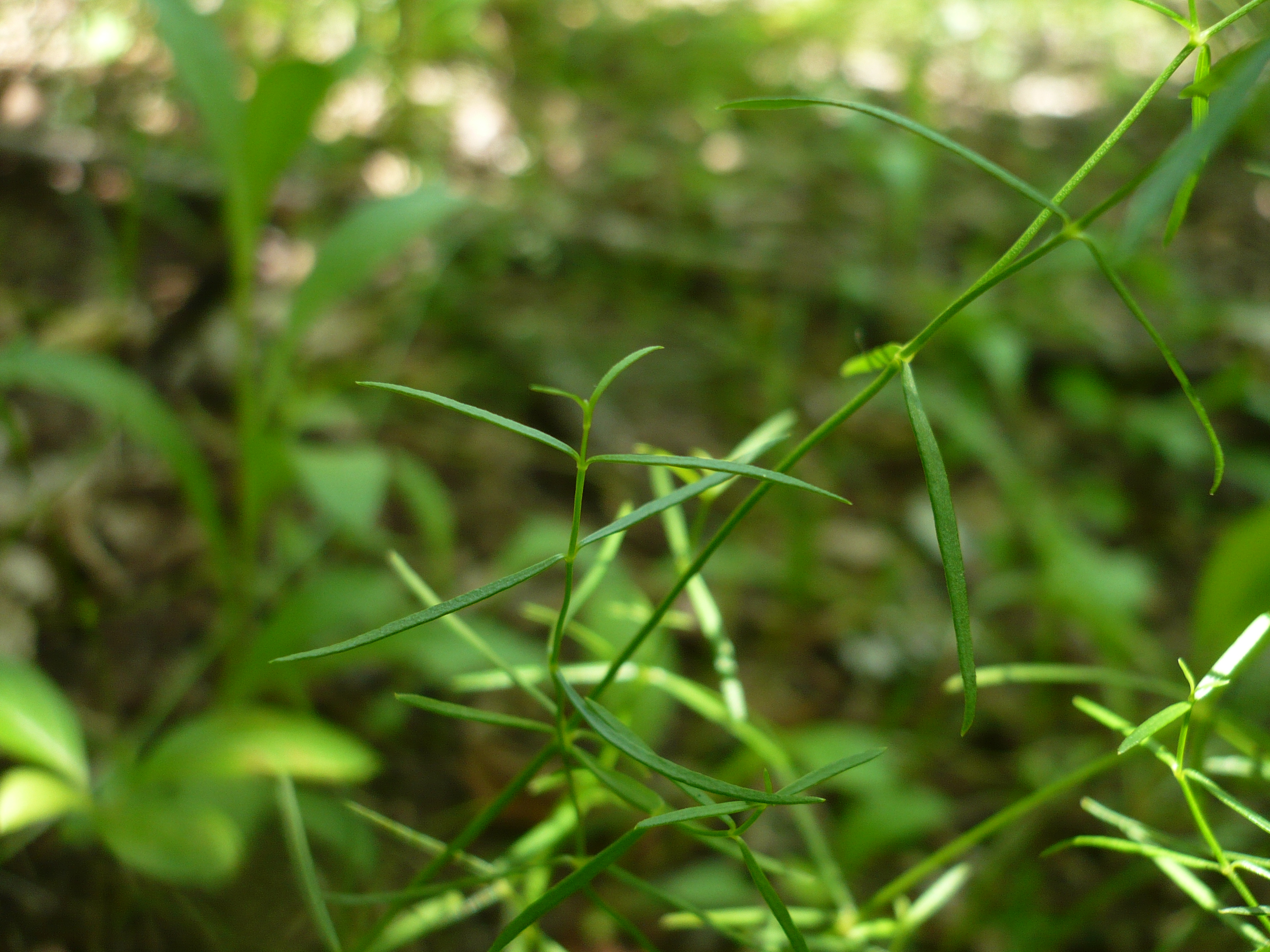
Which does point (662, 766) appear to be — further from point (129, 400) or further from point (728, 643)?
point (129, 400)

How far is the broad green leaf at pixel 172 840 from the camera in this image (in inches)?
22.1

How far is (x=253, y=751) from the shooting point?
25.8 inches

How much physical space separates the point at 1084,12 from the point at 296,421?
3134 mm

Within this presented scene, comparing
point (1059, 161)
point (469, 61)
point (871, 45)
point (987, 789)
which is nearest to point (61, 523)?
point (987, 789)

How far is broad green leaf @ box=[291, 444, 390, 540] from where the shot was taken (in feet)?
2.72

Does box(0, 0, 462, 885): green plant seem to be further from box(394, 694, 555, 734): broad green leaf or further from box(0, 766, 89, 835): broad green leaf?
box(394, 694, 555, 734): broad green leaf

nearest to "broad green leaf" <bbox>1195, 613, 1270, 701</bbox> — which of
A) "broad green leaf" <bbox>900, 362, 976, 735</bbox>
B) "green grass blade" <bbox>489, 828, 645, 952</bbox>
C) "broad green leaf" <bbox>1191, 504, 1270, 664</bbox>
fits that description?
"broad green leaf" <bbox>900, 362, 976, 735</bbox>

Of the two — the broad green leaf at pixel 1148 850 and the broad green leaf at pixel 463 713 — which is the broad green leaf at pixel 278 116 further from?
the broad green leaf at pixel 1148 850

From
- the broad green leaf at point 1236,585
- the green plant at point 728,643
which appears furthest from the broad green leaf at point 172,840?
the broad green leaf at point 1236,585

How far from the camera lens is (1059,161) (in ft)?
7.04

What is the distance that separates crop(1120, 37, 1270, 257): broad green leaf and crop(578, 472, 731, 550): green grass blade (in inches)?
5.5

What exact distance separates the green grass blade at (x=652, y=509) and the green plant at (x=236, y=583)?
18.5 inches

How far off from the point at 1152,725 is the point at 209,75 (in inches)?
39.0

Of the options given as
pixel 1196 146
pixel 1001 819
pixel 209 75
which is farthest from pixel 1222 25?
pixel 209 75
